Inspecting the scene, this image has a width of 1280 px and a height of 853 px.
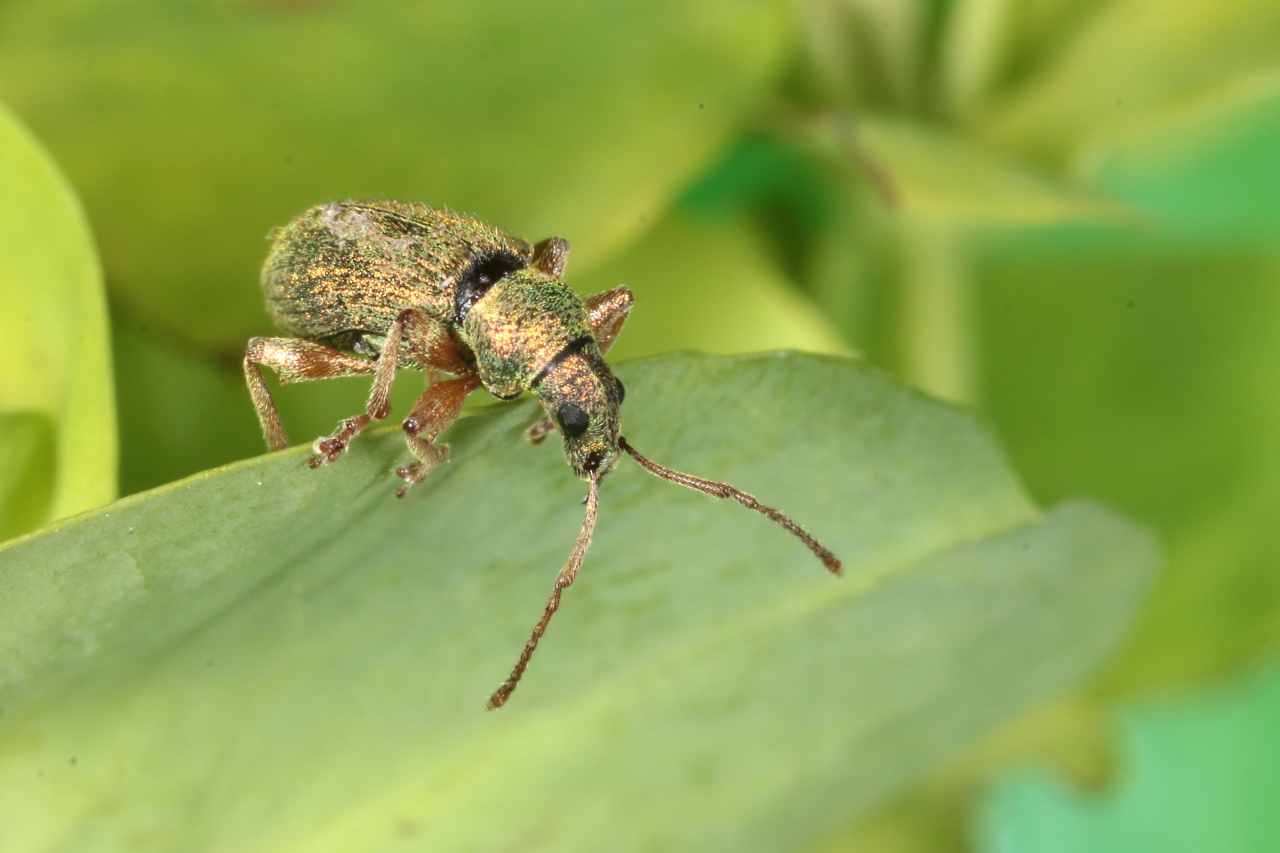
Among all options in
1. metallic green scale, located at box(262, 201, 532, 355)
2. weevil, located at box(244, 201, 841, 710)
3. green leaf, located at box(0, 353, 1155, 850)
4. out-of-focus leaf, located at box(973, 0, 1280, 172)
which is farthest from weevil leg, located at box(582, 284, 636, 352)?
out-of-focus leaf, located at box(973, 0, 1280, 172)

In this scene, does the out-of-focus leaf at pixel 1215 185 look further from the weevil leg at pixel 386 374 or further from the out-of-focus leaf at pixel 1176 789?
the weevil leg at pixel 386 374

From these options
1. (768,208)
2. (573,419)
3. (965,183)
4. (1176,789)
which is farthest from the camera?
(1176,789)

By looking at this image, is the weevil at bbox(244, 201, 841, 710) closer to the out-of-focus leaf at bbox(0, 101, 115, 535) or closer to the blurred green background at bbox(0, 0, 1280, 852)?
the blurred green background at bbox(0, 0, 1280, 852)

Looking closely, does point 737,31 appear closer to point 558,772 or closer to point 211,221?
point 211,221

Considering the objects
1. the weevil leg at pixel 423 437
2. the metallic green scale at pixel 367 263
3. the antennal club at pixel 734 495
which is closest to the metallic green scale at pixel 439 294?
the metallic green scale at pixel 367 263

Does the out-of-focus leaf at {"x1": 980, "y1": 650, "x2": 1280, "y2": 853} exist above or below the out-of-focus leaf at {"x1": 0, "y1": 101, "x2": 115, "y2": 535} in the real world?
below

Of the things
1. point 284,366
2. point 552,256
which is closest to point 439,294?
point 552,256

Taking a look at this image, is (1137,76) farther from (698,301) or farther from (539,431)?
(539,431)
